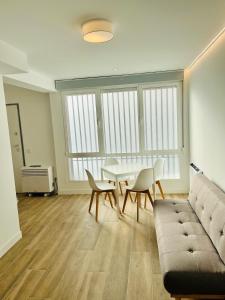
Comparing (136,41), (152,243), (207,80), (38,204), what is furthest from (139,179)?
(38,204)

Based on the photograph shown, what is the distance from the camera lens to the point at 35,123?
5.10 m

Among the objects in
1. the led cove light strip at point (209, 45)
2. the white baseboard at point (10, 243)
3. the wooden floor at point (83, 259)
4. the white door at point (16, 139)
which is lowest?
the wooden floor at point (83, 259)

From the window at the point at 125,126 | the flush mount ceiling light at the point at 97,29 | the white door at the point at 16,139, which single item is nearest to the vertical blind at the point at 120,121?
the window at the point at 125,126

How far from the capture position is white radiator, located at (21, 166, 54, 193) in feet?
16.1

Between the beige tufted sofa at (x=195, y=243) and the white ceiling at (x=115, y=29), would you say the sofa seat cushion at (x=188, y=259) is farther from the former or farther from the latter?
the white ceiling at (x=115, y=29)

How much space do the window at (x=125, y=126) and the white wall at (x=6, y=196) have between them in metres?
2.02

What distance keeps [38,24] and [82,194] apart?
11.9 ft

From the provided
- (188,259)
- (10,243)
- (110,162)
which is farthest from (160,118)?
(10,243)

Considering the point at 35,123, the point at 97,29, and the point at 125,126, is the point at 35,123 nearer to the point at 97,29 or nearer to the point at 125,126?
the point at 125,126

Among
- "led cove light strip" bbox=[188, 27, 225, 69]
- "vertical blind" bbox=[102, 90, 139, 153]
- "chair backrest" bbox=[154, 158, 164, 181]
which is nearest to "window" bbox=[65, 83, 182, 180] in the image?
"vertical blind" bbox=[102, 90, 139, 153]

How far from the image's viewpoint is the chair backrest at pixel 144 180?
3.45 meters

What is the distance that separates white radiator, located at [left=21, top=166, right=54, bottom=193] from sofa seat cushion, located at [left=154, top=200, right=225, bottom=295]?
302 centimetres

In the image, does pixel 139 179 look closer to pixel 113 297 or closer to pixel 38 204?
pixel 113 297

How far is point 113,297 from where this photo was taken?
202 cm
